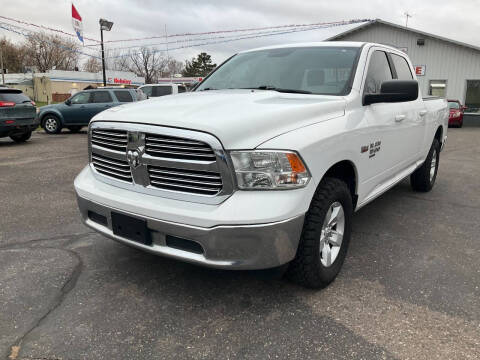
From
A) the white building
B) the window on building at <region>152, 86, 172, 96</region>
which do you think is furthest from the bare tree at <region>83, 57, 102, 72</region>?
the window on building at <region>152, 86, 172, 96</region>

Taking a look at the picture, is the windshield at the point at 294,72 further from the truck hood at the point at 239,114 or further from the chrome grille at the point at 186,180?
the chrome grille at the point at 186,180

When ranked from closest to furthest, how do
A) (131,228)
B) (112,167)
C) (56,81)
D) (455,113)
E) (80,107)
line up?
(131,228)
(112,167)
(80,107)
(455,113)
(56,81)

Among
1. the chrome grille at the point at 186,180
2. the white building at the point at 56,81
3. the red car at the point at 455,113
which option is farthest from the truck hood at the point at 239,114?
the white building at the point at 56,81

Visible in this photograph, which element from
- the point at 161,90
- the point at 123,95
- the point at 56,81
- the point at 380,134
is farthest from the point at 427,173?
the point at 56,81

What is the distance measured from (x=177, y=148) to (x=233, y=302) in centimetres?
112

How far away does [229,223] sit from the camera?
7.46ft

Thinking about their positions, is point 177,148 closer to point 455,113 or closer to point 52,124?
point 52,124

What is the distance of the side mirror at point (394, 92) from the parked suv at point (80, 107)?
12918mm

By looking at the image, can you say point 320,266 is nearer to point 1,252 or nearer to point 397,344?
point 397,344

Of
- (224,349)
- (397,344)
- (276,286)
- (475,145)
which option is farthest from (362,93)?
(475,145)

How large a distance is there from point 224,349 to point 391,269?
164 cm

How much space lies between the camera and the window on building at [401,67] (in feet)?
14.6

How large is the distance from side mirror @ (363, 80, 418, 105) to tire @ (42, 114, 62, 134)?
1411cm

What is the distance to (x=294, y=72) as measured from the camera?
3604 millimetres
